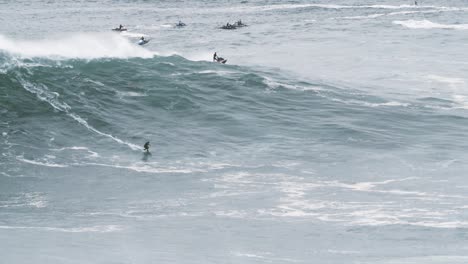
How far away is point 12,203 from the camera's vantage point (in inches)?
→ 2120

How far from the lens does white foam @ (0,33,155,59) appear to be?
9519 cm

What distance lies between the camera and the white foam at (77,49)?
9519 cm

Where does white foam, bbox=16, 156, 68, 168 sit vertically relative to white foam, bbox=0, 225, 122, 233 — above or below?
above

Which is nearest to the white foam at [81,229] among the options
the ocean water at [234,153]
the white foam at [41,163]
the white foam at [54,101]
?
the ocean water at [234,153]

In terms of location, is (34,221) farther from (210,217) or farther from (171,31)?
(171,31)

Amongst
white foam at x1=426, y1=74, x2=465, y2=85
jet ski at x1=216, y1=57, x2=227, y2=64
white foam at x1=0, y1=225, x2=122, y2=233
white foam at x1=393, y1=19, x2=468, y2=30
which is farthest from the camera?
white foam at x1=393, y1=19, x2=468, y2=30

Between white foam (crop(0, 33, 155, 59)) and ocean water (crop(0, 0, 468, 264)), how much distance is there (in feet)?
1.14

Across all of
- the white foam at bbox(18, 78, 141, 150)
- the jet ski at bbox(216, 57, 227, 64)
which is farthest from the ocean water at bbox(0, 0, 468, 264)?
the jet ski at bbox(216, 57, 227, 64)

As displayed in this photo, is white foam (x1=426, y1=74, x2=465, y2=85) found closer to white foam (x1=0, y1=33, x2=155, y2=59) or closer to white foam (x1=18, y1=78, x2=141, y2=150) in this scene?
white foam (x1=0, y1=33, x2=155, y2=59)

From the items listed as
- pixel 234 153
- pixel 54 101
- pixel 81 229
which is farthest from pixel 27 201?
pixel 54 101

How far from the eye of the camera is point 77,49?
10062 centimetres

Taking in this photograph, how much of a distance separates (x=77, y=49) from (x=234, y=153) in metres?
40.2

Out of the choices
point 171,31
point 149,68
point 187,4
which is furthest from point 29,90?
Result: point 187,4

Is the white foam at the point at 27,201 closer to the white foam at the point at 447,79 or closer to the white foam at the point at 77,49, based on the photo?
the white foam at the point at 77,49
